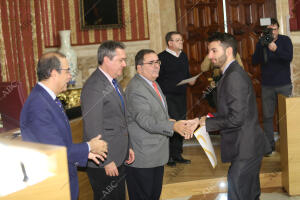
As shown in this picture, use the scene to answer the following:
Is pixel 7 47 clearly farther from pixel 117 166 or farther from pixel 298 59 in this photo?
pixel 298 59

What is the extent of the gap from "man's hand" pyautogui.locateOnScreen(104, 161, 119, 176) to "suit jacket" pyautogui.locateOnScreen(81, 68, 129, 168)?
2 centimetres

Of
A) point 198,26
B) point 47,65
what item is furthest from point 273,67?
point 47,65

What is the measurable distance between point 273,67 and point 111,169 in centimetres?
275

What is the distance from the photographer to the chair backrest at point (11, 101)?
133 inches

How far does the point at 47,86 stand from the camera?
2111 mm

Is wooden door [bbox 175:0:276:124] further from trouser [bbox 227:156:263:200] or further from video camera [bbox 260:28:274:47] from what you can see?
trouser [bbox 227:156:263:200]

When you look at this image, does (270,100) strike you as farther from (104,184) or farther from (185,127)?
(104,184)

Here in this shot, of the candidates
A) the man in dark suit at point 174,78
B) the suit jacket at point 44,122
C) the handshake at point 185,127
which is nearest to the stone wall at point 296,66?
the man in dark suit at point 174,78

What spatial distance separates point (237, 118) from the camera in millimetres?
2586

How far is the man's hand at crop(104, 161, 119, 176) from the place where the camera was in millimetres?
2592

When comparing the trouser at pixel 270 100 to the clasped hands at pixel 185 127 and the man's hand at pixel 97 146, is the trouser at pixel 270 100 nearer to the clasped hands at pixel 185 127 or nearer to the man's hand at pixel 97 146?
the clasped hands at pixel 185 127

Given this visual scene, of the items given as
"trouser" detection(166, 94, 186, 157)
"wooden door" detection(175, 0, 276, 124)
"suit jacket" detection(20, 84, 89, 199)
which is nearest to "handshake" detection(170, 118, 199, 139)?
"suit jacket" detection(20, 84, 89, 199)

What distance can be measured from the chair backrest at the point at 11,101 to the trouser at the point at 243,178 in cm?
177

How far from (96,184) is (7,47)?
8.60 ft
